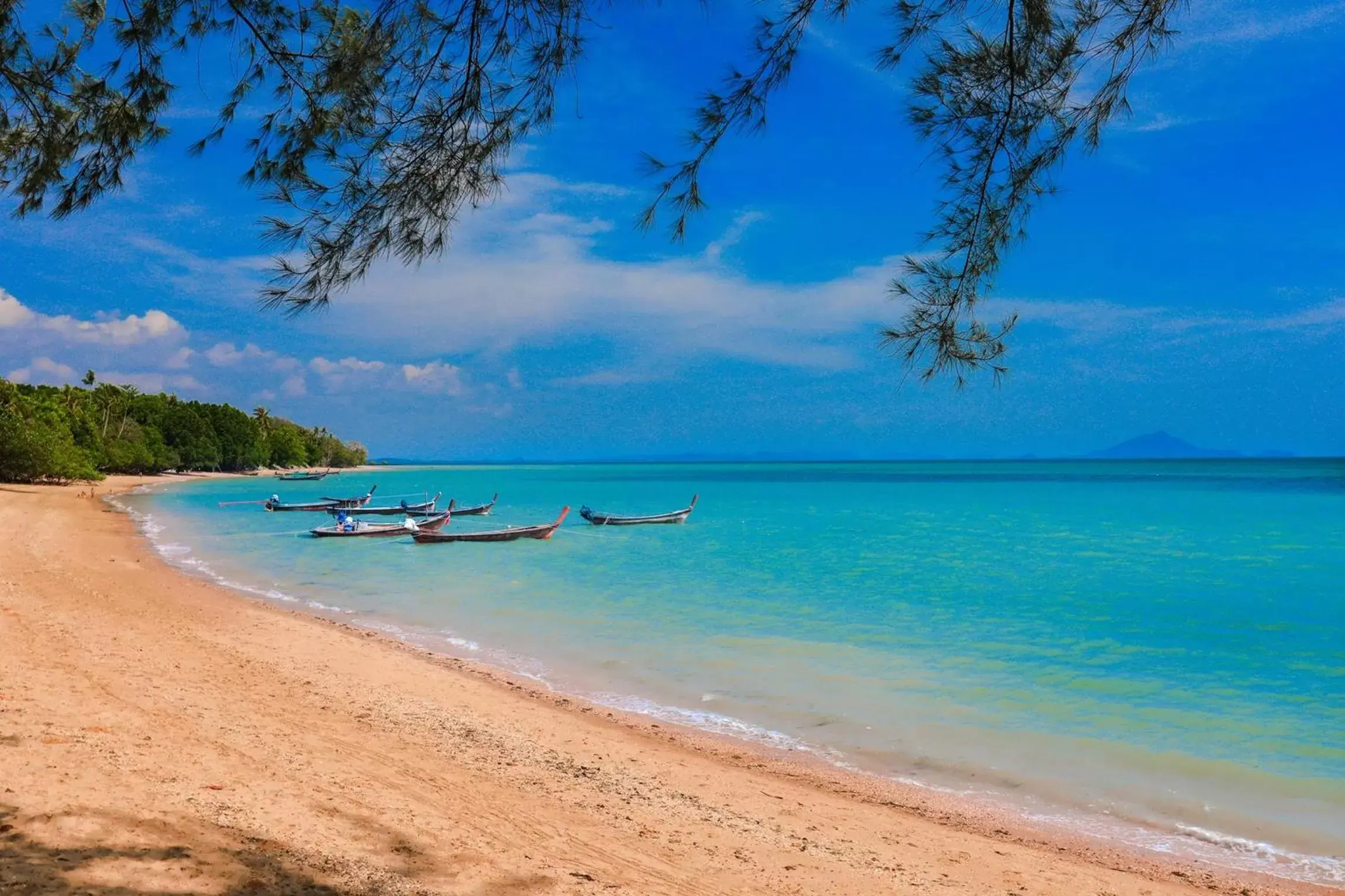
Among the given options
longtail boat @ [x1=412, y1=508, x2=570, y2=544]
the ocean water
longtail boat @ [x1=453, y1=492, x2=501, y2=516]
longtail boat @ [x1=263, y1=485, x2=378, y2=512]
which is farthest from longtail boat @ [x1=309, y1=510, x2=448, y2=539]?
longtail boat @ [x1=263, y1=485, x2=378, y2=512]

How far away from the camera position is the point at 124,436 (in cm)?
6938

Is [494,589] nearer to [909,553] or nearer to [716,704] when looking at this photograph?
[716,704]

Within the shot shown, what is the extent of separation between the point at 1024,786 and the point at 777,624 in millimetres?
7545

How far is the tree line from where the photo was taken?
41156mm

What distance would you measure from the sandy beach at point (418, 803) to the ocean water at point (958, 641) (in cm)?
110

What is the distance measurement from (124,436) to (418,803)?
256 ft

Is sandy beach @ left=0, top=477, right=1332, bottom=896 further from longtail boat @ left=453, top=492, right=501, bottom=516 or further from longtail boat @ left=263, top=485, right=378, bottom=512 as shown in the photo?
longtail boat @ left=263, top=485, right=378, bottom=512

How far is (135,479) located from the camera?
2562 inches

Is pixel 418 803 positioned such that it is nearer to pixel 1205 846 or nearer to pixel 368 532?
pixel 1205 846

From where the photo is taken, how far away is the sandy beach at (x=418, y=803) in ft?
13.1

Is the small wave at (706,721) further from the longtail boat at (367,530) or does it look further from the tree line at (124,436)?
the tree line at (124,436)

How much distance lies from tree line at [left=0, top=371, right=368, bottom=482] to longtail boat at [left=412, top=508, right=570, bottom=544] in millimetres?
27692

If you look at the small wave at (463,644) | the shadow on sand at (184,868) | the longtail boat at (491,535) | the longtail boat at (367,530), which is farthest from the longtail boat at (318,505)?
the shadow on sand at (184,868)

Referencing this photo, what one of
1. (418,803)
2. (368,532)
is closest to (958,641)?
(418,803)
